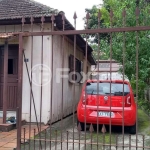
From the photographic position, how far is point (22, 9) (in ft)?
27.6

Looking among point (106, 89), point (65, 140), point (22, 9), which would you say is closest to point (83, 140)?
point (65, 140)

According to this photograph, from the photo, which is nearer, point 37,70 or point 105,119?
point 105,119

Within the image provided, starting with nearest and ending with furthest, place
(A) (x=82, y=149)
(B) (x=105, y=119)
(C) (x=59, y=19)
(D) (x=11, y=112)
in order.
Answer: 1. (A) (x=82, y=149)
2. (B) (x=105, y=119)
3. (C) (x=59, y=19)
4. (D) (x=11, y=112)

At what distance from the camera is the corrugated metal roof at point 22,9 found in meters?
7.65

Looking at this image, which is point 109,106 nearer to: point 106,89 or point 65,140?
point 106,89

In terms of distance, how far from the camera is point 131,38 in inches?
328

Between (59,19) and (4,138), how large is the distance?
12.4 ft

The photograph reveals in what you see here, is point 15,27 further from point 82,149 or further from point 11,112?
point 82,149

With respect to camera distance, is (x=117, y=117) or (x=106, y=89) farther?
(x=106, y=89)

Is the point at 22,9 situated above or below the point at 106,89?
above

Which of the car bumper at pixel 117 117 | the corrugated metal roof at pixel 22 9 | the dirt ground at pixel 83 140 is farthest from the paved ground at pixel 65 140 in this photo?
the corrugated metal roof at pixel 22 9

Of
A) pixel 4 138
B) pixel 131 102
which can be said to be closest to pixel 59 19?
pixel 131 102

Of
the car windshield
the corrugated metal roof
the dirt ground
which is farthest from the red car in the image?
the corrugated metal roof

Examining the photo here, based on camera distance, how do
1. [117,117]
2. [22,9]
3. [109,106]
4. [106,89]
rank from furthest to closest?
[22,9], [106,89], [117,117], [109,106]
